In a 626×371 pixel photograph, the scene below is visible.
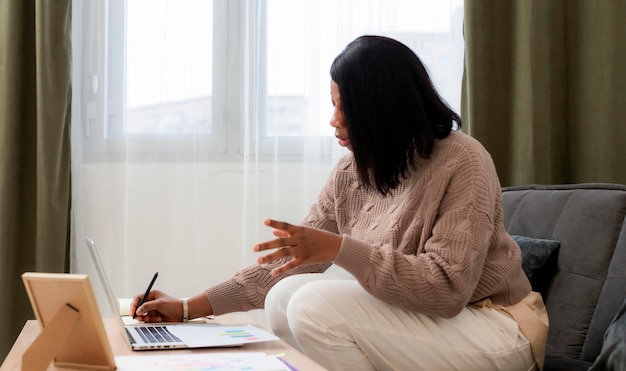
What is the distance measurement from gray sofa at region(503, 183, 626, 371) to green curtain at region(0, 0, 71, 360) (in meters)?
1.59

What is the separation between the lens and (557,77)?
3.05m

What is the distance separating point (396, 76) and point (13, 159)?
157cm

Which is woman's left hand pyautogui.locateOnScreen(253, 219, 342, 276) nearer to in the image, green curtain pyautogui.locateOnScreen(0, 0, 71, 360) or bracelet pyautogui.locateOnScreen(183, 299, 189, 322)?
bracelet pyautogui.locateOnScreen(183, 299, 189, 322)

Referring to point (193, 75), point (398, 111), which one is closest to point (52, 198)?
point (193, 75)

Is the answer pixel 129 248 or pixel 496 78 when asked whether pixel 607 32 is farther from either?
pixel 129 248

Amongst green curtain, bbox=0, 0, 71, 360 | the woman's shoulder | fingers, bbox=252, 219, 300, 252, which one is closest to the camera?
fingers, bbox=252, 219, 300, 252

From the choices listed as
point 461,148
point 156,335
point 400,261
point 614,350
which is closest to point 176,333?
point 156,335

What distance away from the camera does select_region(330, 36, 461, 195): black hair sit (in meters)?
1.75

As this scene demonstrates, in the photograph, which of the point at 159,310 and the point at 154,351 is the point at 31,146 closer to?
the point at 159,310

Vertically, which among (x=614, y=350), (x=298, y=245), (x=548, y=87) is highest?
(x=548, y=87)

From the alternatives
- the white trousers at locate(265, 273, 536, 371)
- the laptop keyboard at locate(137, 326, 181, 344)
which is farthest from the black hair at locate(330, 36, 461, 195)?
the laptop keyboard at locate(137, 326, 181, 344)

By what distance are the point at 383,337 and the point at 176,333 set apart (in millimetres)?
407

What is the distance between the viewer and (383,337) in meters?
1.55

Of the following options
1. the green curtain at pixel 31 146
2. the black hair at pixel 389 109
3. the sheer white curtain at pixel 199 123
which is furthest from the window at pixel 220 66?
the black hair at pixel 389 109
